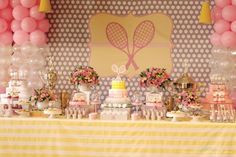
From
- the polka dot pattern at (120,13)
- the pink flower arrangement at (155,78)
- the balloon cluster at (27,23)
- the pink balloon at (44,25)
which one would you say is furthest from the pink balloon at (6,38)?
the pink flower arrangement at (155,78)

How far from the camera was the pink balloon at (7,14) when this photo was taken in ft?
21.7

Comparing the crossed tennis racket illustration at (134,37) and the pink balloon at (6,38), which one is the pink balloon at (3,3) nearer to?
the pink balloon at (6,38)

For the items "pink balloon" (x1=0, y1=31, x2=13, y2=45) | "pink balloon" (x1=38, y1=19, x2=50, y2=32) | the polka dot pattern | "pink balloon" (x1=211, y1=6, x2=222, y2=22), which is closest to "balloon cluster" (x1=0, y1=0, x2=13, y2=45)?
"pink balloon" (x1=0, y1=31, x2=13, y2=45)

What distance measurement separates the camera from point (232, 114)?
16.8ft

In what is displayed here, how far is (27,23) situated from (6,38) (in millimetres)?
463

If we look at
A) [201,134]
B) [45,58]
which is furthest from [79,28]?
[201,134]

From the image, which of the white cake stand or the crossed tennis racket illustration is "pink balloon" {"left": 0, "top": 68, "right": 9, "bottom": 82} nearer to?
the crossed tennis racket illustration

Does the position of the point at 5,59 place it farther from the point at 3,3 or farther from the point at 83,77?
the point at 83,77

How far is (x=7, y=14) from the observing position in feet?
21.7

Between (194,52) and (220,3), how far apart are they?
36.6 inches

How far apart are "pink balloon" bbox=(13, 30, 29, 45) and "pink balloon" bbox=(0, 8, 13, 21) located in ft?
0.84

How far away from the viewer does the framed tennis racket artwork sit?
698 cm

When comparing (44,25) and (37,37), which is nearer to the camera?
(37,37)

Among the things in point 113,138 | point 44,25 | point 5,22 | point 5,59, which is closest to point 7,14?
point 5,22
